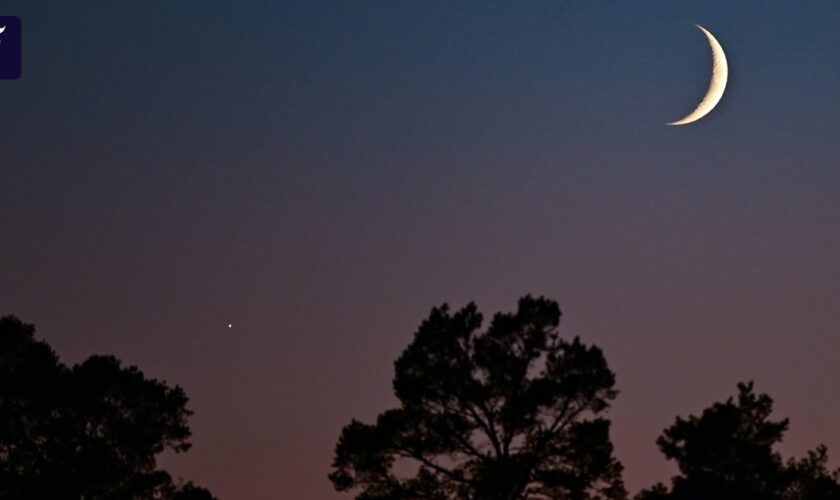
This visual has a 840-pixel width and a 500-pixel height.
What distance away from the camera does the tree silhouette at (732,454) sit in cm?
6313

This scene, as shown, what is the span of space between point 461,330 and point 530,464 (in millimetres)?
6274

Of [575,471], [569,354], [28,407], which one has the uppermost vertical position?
[28,407]

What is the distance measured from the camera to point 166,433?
2985 inches

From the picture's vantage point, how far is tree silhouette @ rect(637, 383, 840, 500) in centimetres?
6313

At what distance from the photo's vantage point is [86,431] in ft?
244

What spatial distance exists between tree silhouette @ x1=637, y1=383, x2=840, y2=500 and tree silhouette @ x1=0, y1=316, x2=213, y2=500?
71.7 ft

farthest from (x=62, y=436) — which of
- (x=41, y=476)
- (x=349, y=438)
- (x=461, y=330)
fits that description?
(x=461, y=330)

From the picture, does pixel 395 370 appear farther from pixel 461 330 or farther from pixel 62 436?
pixel 62 436

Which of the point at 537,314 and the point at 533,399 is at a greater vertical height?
the point at 537,314

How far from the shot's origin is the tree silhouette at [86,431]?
73.1m

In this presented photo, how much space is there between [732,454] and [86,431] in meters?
28.9

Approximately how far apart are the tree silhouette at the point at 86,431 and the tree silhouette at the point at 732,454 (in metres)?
21.9

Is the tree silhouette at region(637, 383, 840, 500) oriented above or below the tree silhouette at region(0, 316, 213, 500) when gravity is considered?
below

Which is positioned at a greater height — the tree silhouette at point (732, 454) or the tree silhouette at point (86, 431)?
the tree silhouette at point (86, 431)
